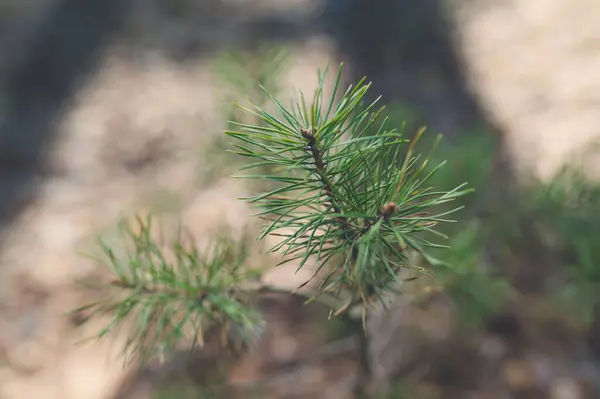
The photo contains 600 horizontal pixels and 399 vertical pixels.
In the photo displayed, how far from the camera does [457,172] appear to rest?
3.60ft

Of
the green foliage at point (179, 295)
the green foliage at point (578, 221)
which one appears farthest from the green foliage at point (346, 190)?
the green foliage at point (578, 221)

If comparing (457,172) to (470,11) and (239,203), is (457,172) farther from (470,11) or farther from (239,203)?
→ (470,11)

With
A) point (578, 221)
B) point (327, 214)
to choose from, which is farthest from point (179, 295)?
point (578, 221)

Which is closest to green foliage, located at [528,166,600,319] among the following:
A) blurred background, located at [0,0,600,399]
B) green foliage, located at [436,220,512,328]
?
blurred background, located at [0,0,600,399]

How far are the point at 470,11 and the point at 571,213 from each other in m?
1.60

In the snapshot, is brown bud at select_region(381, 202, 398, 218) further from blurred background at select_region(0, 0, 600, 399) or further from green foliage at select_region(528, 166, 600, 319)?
green foliage at select_region(528, 166, 600, 319)

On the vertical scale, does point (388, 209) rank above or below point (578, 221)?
below

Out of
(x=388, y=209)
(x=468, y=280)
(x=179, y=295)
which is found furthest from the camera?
(x=468, y=280)

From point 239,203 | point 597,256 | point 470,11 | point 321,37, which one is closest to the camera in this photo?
point 597,256

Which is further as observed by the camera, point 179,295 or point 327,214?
point 179,295

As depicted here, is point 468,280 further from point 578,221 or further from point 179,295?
point 179,295

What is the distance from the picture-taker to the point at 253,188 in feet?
3.67

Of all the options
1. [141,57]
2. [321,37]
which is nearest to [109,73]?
[141,57]

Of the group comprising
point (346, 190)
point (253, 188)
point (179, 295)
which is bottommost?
point (179, 295)
